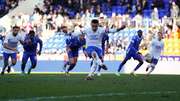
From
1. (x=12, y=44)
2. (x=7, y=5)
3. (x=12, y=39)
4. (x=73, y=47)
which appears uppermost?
(x=7, y=5)

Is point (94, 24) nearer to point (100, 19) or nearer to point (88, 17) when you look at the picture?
point (100, 19)

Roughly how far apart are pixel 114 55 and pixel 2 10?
1064cm

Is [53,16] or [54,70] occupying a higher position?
[53,16]

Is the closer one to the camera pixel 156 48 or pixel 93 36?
pixel 93 36

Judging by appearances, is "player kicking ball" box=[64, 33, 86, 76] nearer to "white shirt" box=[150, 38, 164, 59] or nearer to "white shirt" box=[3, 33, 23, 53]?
"white shirt" box=[3, 33, 23, 53]

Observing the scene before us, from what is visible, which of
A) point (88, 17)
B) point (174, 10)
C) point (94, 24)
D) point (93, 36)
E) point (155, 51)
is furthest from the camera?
point (88, 17)

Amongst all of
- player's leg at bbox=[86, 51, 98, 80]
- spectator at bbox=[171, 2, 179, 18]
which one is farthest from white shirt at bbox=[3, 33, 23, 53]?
spectator at bbox=[171, 2, 179, 18]

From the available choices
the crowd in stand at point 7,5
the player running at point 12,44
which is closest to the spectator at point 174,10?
the player running at point 12,44

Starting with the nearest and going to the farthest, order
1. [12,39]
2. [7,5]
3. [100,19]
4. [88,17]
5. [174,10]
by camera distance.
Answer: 1. [12,39]
2. [100,19]
3. [174,10]
4. [88,17]
5. [7,5]

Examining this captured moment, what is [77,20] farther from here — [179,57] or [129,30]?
[179,57]

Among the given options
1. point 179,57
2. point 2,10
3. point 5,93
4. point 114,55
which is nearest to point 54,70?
point 114,55

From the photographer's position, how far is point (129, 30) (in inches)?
1298

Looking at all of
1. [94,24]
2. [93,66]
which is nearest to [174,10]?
[94,24]

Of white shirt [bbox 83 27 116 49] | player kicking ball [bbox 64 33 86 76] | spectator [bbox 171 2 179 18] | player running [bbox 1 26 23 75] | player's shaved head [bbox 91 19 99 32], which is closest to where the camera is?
player's shaved head [bbox 91 19 99 32]
